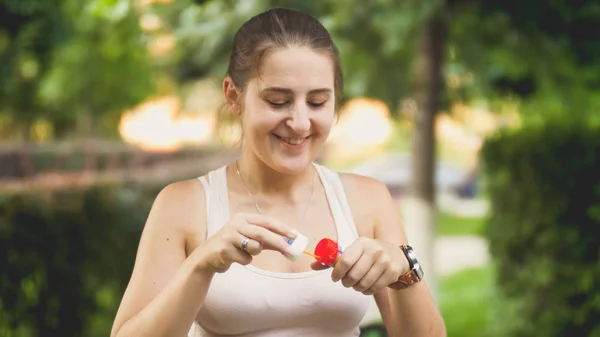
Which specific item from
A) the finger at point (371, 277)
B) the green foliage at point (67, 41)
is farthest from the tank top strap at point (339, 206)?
the green foliage at point (67, 41)

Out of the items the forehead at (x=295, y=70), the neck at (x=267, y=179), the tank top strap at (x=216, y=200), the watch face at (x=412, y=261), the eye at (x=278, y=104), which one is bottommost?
the watch face at (x=412, y=261)

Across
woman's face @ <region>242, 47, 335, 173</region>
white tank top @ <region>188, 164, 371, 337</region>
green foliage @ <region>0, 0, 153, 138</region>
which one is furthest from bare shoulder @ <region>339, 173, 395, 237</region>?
green foliage @ <region>0, 0, 153, 138</region>

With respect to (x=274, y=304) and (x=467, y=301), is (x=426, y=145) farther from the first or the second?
(x=274, y=304)

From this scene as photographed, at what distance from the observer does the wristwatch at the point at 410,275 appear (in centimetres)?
188

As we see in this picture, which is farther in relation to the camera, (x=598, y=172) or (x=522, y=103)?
(x=522, y=103)

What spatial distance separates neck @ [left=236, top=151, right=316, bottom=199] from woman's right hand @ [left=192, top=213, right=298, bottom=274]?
A: 0.42 m

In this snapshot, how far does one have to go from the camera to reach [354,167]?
2798 centimetres

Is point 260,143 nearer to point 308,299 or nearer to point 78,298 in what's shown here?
point 308,299

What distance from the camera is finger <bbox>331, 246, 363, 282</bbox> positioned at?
68.2 inches

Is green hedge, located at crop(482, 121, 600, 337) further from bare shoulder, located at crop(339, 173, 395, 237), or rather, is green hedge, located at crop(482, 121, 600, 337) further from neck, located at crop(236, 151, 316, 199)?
neck, located at crop(236, 151, 316, 199)

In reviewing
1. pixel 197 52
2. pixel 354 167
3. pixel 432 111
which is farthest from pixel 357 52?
pixel 354 167

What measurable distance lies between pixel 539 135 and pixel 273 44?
13.8 ft

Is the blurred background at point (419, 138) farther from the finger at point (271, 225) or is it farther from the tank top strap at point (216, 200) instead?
the finger at point (271, 225)

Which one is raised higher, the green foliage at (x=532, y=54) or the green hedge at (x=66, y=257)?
the green foliage at (x=532, y=54)
